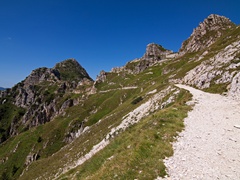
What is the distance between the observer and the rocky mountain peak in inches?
5527

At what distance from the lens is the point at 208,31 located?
15512 centimetres

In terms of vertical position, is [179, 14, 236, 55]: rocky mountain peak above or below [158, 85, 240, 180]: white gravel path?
above

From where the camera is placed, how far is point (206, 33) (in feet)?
504

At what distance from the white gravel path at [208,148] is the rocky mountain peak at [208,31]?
134844mm


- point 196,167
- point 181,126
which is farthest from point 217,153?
point 181,126

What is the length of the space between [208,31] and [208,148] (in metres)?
171

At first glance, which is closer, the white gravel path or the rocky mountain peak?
the white gravel path

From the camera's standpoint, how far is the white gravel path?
1057 cm

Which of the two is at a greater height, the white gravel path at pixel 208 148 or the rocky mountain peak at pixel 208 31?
the rocky mountain peak at pixel 208 31

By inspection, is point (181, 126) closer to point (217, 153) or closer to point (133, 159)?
point (217, 153)

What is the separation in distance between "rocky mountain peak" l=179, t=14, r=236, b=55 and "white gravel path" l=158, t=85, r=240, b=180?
135 meters

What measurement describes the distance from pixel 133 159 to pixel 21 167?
515 ft

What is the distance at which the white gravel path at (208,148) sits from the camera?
10570mm

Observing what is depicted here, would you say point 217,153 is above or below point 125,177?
below
